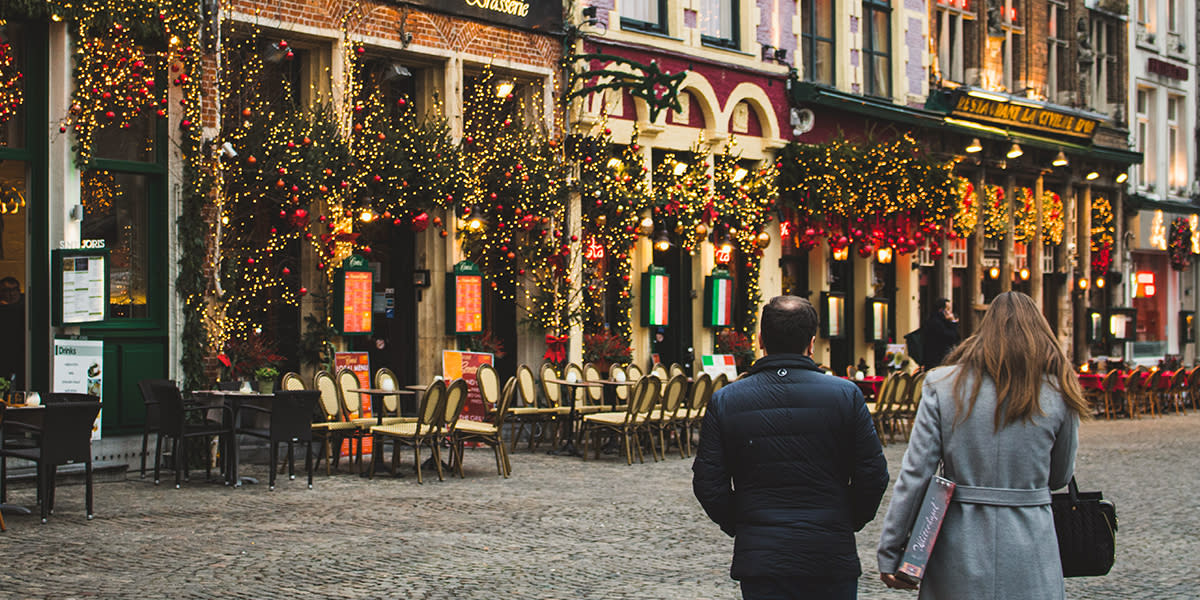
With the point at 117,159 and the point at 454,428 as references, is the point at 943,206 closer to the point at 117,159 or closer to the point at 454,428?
the point at 454,428

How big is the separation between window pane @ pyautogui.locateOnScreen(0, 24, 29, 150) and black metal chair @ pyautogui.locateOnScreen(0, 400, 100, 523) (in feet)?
11.4

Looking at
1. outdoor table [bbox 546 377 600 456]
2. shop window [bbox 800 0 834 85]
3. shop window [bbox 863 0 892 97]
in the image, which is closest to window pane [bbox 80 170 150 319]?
outdoor table [bbox 546 377 600 456]

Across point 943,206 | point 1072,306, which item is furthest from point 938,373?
point 1072,306

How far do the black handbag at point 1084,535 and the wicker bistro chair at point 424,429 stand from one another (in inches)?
357

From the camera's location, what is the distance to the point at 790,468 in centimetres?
438

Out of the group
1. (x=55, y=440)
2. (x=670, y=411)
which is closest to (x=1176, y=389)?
(x=670, y=411)

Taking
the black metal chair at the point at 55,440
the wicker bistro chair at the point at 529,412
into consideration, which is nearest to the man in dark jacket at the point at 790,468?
the black metal chair at the point at 55,440

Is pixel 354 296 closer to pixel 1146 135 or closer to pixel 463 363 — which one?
pixel 463 363

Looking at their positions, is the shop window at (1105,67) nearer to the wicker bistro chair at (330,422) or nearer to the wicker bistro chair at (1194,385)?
the wicker bistro chair at (1194,385)

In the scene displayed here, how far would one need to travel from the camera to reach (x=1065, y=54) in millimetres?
30703

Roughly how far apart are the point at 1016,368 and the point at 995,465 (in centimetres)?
28

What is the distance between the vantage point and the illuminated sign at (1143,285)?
32.2 metres

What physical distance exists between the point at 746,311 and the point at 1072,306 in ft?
36.1

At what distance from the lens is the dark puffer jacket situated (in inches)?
171
